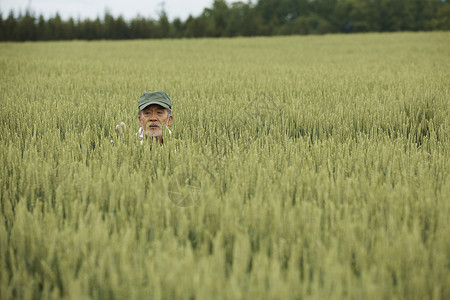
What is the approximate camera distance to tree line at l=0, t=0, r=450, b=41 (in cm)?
3681

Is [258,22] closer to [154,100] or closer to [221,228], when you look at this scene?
[154,100]

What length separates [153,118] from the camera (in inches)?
112

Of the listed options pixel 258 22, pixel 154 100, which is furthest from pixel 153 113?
pixel 258 22

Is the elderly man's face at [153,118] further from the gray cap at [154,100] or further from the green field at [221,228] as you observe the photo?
the green field at [221,228]

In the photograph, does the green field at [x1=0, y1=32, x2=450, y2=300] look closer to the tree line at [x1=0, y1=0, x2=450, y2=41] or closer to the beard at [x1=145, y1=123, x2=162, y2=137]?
the beard at [x1=145, y1=123, x2=162, y2=137]

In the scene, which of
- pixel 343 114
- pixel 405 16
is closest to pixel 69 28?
pixel 343 114

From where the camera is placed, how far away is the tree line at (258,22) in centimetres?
3681

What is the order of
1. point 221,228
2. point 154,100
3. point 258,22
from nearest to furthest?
point 221,228
point 154,100
point 258,22

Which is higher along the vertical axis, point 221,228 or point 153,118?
point 153,118

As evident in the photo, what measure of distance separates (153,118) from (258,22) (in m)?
43.7

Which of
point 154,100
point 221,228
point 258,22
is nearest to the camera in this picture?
point 221,228

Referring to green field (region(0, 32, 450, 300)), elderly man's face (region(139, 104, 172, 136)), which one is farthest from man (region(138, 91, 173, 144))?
green field (region(0, 32, 450, 300))

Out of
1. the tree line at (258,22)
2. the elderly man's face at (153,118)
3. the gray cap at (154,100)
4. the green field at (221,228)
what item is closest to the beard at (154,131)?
the elderly man's face at (153,118)

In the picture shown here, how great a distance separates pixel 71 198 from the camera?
1574 mm
